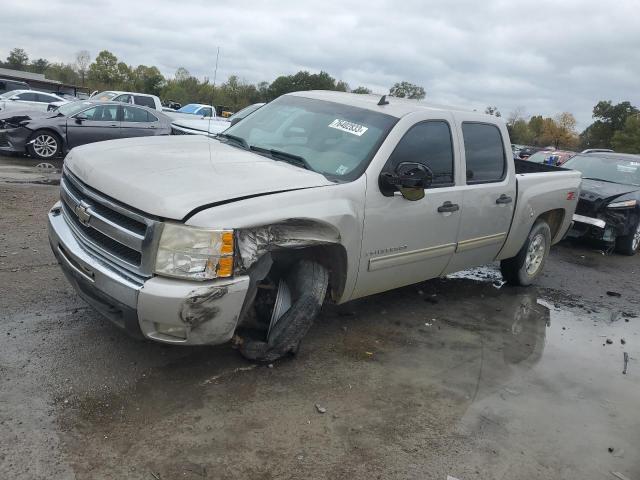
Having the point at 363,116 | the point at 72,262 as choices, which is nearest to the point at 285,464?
the point at 72,262

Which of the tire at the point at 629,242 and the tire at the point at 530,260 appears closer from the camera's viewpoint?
the tire at the point at 530,260

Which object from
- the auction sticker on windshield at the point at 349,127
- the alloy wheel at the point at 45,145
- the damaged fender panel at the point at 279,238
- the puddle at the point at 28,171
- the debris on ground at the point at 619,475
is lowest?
the puddle at the point at 28,171

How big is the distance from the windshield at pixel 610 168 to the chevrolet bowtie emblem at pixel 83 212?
8877mm

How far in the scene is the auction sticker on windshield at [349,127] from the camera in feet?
14.0

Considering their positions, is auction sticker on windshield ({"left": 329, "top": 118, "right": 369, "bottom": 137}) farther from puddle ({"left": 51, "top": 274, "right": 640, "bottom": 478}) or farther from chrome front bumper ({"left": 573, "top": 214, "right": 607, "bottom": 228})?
chrome front bumper ({"left": 573, "top": 214, "right": 607, "bottom": 228})

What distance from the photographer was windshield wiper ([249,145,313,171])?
13.2 ft

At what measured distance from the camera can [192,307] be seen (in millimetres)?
3062

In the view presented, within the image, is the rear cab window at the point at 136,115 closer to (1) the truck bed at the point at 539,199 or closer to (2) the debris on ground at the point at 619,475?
(1) the truck bed at the point at 539,199

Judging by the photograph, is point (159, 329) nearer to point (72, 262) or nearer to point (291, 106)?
point (72, 262)

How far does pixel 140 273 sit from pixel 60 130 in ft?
35.8

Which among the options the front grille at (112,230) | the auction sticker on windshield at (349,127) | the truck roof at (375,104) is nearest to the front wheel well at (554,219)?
the truck roof at (375,104)

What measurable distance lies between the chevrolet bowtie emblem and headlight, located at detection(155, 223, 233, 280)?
0.71 metres

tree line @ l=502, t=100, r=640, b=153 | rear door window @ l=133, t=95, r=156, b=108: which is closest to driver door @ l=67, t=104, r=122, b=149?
rear door window @ l=133, t=95, r=156, b=108

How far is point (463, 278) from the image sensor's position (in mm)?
6703
